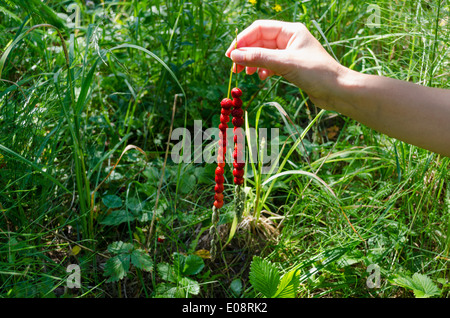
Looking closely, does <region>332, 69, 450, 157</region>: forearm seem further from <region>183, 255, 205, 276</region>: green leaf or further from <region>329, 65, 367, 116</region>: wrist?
<region>183, 255, 205, 276</region>: green leaf

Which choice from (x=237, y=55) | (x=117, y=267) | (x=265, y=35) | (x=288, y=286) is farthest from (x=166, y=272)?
(x=265, y=35)

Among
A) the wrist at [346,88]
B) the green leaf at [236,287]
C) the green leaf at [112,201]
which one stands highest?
the wrist at [346,88]

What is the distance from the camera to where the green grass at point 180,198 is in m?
1.54

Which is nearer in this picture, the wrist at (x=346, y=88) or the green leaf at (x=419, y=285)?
the wrist at (x=346, y=88)

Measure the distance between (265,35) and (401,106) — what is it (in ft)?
1.72

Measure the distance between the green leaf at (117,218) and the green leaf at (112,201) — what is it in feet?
0.08

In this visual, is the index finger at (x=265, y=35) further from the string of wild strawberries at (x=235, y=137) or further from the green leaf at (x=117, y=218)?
the green leaf at (x=117, y=218)

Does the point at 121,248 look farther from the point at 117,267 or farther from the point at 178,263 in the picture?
the point at 178,263

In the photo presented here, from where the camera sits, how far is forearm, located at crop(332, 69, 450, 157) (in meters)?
1.20

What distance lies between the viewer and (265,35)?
4.96 ft

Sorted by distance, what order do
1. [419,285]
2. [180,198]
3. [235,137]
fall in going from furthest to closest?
[180,198] → [419,285] → [235,137]

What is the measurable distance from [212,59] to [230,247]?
0.98 metres

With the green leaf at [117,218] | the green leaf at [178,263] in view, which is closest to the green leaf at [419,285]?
the green leaf at [178,263]
